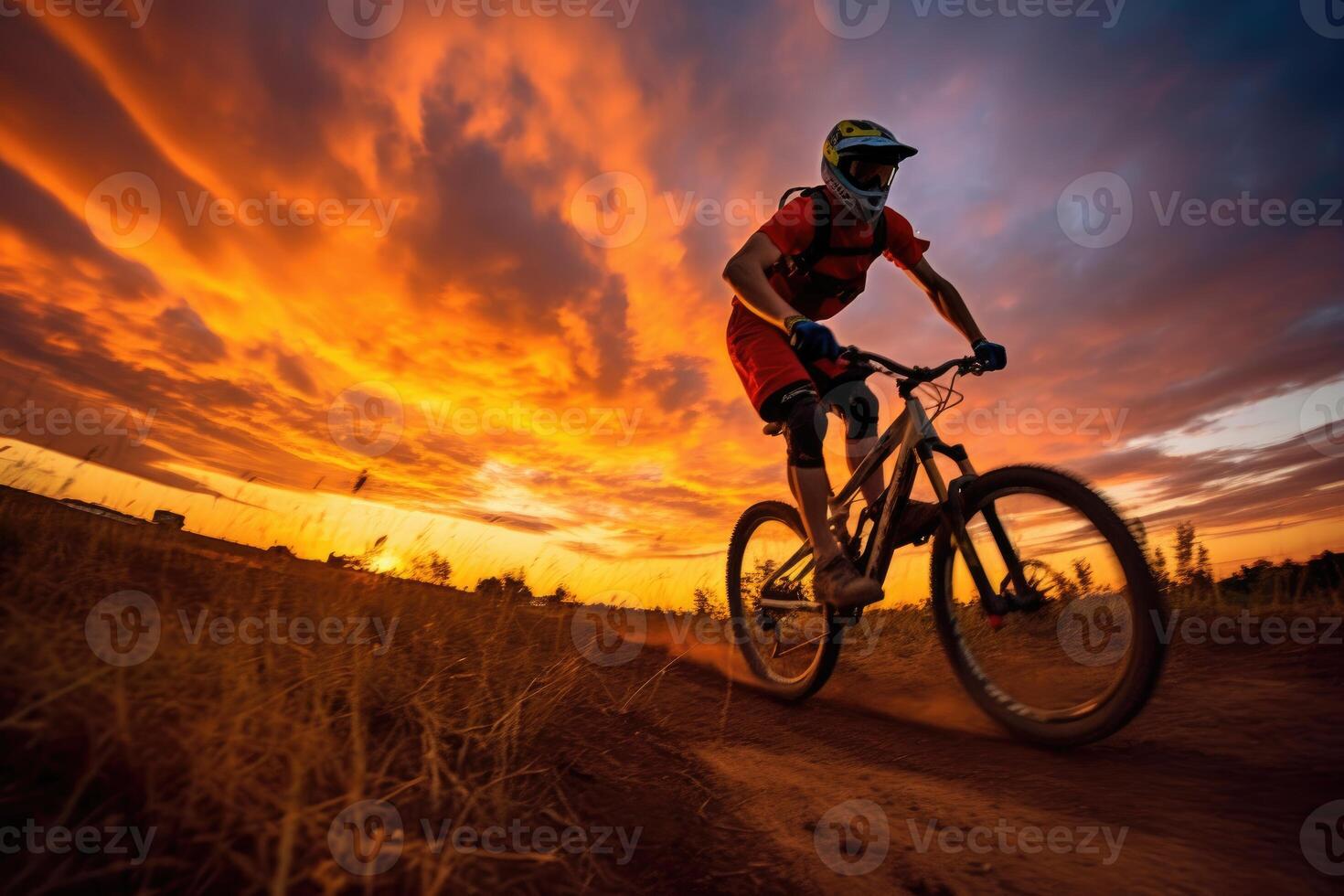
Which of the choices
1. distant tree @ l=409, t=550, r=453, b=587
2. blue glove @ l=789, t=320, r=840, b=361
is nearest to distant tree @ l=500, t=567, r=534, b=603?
distant tree @ l=409, t=550, r=453, b=587

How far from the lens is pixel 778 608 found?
4.12 m

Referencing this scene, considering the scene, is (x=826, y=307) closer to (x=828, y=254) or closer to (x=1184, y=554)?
(x=828, y=254)

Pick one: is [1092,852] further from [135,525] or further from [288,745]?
[135,525]

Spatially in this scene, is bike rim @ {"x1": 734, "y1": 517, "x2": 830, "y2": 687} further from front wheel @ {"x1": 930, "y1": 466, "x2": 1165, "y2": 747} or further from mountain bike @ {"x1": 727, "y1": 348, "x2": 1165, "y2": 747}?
front wheel @ {"x1": 930, "y1": 466, "x2": 1165, "y2": 747}

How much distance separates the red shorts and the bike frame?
1.87 ft

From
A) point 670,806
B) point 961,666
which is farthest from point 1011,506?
point 670,806

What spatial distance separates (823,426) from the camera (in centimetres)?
342

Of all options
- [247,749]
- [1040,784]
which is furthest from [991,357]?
[247,749]

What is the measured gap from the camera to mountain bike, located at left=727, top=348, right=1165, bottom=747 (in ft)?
7.38

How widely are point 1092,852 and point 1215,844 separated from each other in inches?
12.9

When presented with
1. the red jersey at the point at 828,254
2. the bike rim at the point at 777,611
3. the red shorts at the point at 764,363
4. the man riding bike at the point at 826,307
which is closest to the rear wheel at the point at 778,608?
the bike rim at the point at 777,611

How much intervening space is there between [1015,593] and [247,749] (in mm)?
2987

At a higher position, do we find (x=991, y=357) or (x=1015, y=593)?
(x=991, y=357)

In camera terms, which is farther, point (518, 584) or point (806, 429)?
point (518, 584)
